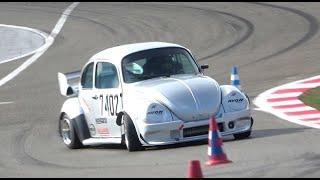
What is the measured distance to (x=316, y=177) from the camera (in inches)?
407

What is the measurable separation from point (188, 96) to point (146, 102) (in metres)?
0.59

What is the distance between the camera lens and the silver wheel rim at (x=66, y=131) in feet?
50.1

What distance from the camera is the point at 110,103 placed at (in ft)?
47.3

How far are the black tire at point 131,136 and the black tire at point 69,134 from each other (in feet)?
5.36

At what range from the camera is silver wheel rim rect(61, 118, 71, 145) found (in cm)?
1527

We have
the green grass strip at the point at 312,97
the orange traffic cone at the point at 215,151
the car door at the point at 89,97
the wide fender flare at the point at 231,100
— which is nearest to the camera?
the orange traffic cone at the point at 215,151

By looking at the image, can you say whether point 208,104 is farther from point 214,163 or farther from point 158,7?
point 158,7

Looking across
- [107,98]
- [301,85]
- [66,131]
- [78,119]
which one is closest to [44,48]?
[301,85]

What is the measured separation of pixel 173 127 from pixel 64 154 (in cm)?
202

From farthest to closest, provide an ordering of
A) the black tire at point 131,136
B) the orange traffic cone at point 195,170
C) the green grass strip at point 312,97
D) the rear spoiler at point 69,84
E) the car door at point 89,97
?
the green grass strip at point 312,97 < the rear spoiler at point 69,84 < the car door at point 89,97 < the black tire at point 131,136 < the orange traffic cone at point 195,170

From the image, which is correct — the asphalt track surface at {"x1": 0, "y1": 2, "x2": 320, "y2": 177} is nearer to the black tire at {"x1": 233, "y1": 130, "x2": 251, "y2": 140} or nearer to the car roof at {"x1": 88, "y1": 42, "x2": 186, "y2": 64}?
the black tire at {"x1": 233, "y1": 130, "x2": 251, "y2": 140}

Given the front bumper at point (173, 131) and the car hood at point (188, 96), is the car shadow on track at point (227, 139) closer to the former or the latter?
the front bumper at point (173, 131)

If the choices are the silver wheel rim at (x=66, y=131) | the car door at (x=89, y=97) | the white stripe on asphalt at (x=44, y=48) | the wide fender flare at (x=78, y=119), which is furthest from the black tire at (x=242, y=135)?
the white stripe on asphalt at (x=44, y=48)

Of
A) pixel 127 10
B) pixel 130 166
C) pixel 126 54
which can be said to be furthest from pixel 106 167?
pixel 127 10
